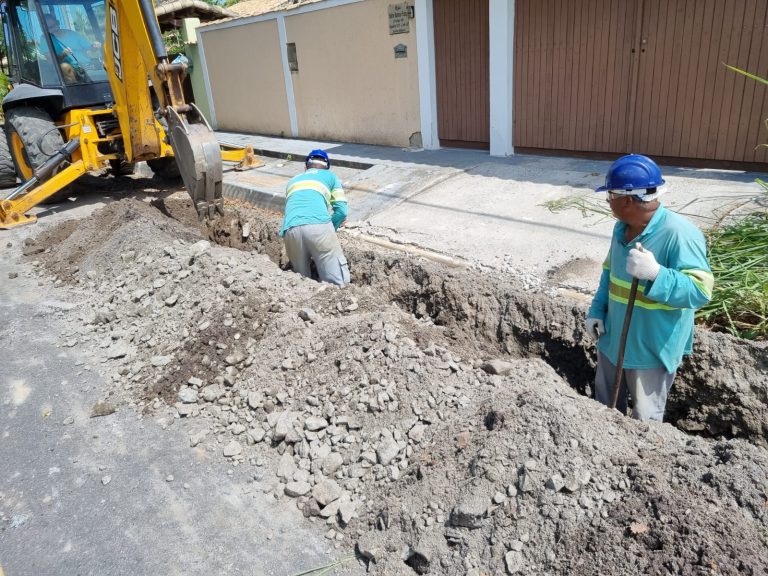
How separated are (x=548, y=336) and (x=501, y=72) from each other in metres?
6.06

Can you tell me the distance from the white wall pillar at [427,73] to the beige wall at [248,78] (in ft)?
15.0

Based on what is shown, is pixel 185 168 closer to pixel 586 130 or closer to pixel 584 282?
pixel 584 282

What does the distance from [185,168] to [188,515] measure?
4.59 m

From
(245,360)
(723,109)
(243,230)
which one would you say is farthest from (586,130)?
(245,360)

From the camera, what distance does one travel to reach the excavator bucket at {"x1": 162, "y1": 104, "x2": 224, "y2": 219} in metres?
6.57

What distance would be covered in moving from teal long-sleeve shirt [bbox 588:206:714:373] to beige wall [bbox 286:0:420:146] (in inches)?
330

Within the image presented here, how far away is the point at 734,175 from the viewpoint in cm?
748

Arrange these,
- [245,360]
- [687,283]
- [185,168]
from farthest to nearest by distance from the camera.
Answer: [185,168], [245,360], [687,283]

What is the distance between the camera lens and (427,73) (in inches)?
416

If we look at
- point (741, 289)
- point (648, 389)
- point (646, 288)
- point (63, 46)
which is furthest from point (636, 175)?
point (63, 46)

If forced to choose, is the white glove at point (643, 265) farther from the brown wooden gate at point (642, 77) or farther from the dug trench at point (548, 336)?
the brown wooden gate at point (642, 77)

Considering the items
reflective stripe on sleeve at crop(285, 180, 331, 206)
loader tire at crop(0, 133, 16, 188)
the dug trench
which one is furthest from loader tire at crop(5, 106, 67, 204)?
the dug trench

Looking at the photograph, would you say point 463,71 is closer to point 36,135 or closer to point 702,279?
point 36,135

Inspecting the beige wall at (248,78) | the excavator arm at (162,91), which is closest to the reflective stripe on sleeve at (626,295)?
the excavator arm at (162,91)
